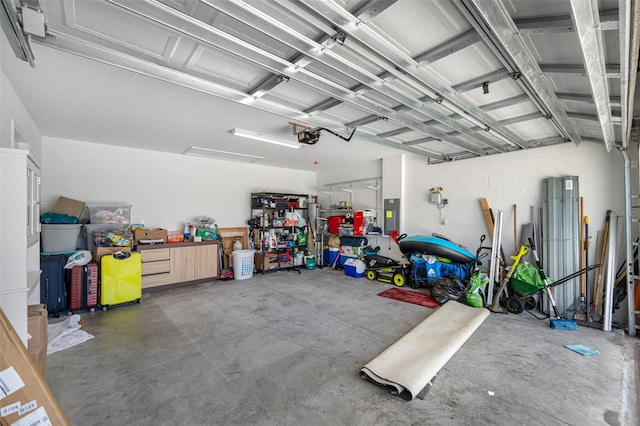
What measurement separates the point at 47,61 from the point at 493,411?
14.5 feet

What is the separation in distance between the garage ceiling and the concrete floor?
7.59ft

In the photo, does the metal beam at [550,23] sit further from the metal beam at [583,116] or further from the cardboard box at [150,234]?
the cardboard box at [150,234]

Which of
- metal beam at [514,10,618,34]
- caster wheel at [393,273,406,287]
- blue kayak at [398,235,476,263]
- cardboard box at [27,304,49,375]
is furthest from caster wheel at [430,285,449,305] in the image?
cardboard box at [27,304,49,375]

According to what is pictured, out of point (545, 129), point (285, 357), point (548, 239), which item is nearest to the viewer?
point (285, 357)

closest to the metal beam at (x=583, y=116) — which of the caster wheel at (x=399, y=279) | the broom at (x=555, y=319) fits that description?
the broom at (x=555, y=319)

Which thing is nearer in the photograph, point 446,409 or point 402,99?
point 446,409

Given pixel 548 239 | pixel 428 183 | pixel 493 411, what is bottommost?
pixel 493 411

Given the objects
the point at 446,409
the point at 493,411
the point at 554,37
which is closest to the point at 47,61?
the point at 554,37

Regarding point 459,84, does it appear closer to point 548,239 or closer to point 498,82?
point 498,82

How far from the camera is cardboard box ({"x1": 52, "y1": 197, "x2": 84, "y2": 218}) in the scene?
423 cm

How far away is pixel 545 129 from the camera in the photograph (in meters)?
3.60

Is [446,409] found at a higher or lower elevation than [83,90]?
lower

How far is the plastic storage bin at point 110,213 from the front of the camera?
4566 mm

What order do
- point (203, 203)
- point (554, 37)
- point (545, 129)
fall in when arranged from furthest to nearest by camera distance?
point (203, 203) → point (545, 129) → point (554, 37)
